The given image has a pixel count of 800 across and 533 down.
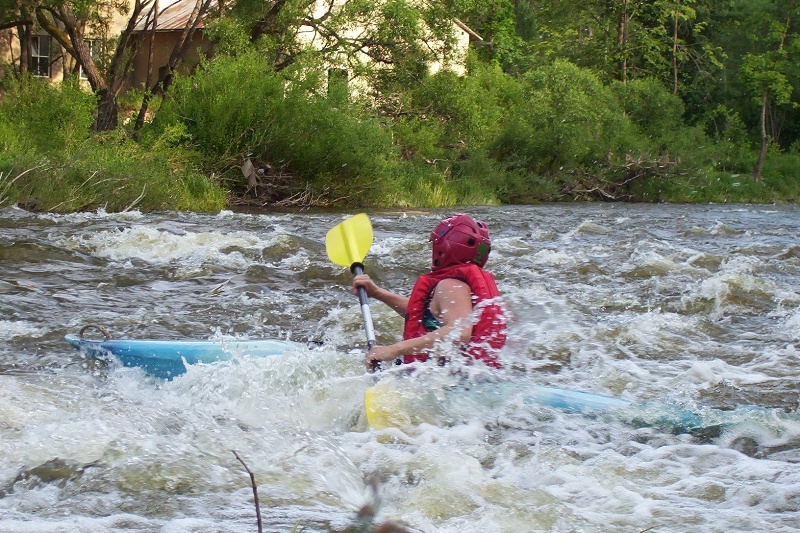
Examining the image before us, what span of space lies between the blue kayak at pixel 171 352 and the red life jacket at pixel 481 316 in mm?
783

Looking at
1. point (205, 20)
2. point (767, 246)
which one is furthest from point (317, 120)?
point (767, 246)

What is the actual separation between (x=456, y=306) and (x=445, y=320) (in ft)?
0.25

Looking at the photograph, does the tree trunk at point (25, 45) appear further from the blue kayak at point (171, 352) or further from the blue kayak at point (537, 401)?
the blue kayak at point (537, 401)

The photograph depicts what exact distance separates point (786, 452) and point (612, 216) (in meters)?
14.0

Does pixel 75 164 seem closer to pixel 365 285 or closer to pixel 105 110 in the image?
pixel 105 110

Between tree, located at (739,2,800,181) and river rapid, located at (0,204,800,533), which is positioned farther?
tree, located at (739,2,800,181)

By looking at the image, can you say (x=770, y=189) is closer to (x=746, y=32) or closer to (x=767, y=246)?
(x=746, y=32)

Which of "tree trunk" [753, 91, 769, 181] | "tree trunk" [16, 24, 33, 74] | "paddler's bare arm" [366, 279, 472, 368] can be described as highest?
"tree trunk" [16, 24, 33, 74]

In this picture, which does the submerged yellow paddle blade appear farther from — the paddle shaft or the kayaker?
the kayaker

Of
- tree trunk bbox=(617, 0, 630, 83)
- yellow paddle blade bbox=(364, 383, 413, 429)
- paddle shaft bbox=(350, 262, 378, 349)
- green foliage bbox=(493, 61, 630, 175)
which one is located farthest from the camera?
tree trunk bbox=(617, 0, 630, 83)

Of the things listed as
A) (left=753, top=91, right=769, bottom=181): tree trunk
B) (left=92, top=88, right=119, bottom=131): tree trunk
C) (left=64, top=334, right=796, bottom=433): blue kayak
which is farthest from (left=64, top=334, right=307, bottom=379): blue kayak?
(left=753, top=91, right=769, bottom=181): tree trunk

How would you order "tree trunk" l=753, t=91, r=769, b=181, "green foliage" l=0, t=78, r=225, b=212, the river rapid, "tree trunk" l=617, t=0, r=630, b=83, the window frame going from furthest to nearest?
"tree trunk" l=617, t=0, r=630, b=83
"tree trunk" l=753, t=91, r=769, b=181
the window frame
"green foliage" l=0, t=78, r=225, b=212
the river rapid

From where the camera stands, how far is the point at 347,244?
5359 mm

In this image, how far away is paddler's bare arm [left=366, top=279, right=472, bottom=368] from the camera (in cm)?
390
